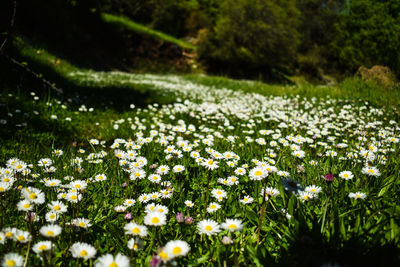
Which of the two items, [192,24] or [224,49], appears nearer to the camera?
[224,49]

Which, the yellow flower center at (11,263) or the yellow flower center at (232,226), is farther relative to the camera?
the yellow flower center at (232,226)

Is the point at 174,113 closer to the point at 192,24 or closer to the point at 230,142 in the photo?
the point at 230,142

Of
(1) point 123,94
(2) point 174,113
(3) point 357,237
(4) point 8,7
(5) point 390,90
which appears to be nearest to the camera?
(3) point 357,237

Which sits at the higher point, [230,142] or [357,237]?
[357,237]

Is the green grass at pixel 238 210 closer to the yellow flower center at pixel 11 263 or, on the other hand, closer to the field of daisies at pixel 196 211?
the field of daisies at pixel 196 211

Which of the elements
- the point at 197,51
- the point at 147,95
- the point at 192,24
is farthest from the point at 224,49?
the point at 147,95

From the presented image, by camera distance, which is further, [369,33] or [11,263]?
[369,33]

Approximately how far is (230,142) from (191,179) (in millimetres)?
1149

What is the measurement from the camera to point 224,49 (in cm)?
2522

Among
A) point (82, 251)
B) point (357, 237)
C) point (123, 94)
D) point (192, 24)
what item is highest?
point (192, 24)

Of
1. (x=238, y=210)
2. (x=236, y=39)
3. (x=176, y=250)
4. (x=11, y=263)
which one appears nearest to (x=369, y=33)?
(x=236, y=39)

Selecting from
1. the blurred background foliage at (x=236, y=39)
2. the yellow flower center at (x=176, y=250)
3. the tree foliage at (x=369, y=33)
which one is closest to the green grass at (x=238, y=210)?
the yellow flower center at (x=176, y=250)

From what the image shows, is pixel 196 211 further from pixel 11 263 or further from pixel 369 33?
pixel 369 33

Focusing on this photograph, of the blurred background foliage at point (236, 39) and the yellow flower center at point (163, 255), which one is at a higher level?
the blurred background foliage at point (236, 39)
